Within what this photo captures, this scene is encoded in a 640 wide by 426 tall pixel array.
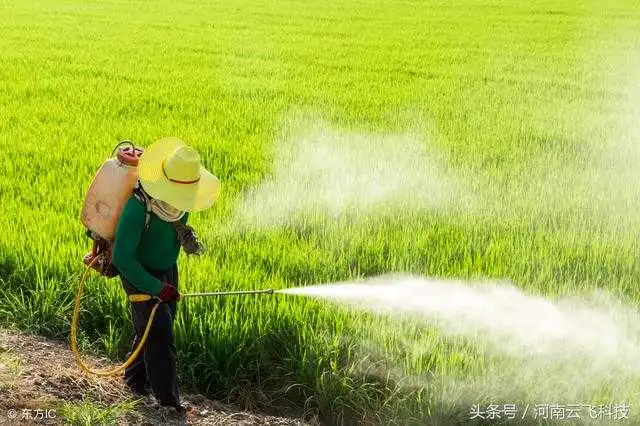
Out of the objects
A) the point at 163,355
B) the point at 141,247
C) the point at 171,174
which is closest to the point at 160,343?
the point at 163,355

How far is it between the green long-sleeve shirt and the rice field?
1.80 feet

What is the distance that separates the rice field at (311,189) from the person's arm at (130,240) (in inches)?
25.8

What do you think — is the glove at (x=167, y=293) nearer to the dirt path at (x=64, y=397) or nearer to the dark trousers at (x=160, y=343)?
the dark trousers at (x=160, y=343)

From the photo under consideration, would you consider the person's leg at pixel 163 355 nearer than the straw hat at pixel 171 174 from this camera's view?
No

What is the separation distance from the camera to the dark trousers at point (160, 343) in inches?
116

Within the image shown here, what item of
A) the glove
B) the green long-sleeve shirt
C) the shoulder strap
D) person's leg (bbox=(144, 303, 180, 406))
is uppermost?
the shoulder strap

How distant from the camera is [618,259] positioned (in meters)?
4.46

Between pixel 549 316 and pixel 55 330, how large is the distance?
7.11 feet

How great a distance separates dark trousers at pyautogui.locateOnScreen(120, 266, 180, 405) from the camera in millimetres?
2941

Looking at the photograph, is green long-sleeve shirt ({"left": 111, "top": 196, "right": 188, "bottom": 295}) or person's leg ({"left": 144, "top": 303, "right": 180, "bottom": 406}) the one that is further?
person's leg ({"left": 144, "top": 303, "right": 180, "bottom": 406})

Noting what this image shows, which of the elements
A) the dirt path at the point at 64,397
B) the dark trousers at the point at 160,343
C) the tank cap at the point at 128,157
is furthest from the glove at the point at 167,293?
the dirt path at the point at 64,397

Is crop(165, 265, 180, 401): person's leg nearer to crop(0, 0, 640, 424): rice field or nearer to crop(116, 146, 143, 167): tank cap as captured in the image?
crop(0, 0, 640, 424): rice field

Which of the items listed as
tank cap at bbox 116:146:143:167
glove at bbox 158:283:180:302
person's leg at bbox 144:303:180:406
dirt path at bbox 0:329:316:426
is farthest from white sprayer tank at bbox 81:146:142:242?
dirt path at bbox 0:329:316:426

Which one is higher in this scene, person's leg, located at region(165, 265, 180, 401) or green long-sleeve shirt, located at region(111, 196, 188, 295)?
green long-sleeve shirt, located at region(111, 196, 188, 295)
